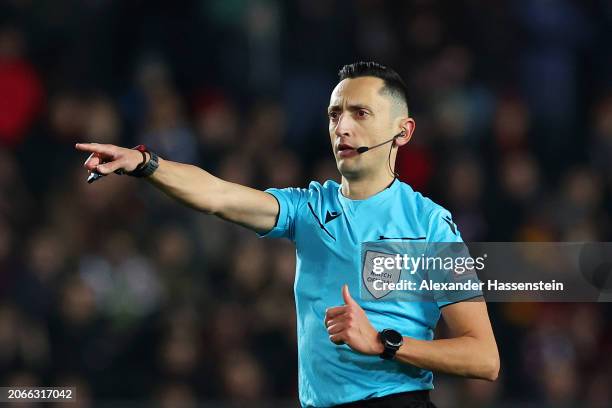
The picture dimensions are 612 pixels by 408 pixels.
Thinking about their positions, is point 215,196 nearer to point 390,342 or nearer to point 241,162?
point 390,342

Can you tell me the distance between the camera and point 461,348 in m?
4.44

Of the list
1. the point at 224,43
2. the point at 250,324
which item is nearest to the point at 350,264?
the point at 250,324

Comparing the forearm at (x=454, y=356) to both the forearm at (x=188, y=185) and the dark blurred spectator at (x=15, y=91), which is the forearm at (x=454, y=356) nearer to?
the forearm at (x=188, y=185)

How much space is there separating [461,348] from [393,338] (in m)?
0.31

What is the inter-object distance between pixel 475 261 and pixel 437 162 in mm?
4762

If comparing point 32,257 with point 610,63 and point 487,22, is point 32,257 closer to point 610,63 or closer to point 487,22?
point 487,22

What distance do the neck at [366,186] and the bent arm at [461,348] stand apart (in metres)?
0.61

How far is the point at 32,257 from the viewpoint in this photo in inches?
354

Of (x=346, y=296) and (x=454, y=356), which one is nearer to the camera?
(x=346, y=296)

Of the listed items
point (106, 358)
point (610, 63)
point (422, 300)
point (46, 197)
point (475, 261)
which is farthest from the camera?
point (610, 63)

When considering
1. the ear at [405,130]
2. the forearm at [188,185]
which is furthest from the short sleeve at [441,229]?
the forearm at [188,185]

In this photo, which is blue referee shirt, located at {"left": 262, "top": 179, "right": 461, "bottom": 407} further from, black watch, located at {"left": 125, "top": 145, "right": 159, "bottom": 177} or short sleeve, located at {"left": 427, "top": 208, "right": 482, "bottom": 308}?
black watch, located at {"left": 125, "top": 145, "right": 159, "bottom": 177}

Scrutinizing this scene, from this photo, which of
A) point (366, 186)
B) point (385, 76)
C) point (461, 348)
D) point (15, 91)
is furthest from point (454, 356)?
point (15, 91)

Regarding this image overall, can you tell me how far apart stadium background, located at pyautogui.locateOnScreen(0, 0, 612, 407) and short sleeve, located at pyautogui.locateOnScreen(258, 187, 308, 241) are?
11.8 feet
